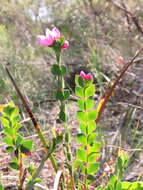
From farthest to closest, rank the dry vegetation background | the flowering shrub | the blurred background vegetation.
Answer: the blurred background vegetation → the dry vegetation background → the flowering shrub

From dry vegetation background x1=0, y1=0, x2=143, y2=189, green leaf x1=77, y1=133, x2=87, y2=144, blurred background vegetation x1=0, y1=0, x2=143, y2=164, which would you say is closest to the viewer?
green leaf x1=77, y1=133, x2=87, y2=144

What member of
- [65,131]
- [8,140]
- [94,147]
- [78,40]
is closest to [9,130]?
[8,140]

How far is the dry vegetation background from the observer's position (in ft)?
8.41

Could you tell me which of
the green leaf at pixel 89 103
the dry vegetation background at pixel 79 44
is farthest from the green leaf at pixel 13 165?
the dry vegetation background at pixel 79 44

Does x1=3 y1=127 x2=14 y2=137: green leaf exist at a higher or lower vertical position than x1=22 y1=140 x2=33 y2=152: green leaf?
higher

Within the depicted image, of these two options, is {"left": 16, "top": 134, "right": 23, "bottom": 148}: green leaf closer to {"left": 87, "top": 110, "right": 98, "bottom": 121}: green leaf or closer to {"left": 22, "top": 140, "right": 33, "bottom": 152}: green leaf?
{"left": 22, "top": 140, "right": 33, "bottom": 152}: green leaf

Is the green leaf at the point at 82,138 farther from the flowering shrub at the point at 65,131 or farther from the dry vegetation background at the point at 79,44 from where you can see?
the dry vegetation background at the point at 79,44

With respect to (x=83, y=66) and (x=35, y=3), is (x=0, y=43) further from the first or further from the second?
(x=35, y=3)

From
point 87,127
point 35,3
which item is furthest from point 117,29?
point 87,127

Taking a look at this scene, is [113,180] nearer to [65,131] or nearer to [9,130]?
[65,131]

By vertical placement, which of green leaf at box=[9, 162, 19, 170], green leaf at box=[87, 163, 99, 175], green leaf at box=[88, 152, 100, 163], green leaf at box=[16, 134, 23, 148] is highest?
green leaf at box=[16, 134, 23, 148]

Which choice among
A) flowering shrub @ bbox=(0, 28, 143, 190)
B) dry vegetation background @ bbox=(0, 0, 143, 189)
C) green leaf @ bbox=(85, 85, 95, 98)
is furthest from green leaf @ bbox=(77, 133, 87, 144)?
dry vegetation background @ bbox=(0, 0, 143, 189)

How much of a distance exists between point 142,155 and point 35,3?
2.95 m

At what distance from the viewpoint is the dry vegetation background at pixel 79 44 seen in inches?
101
